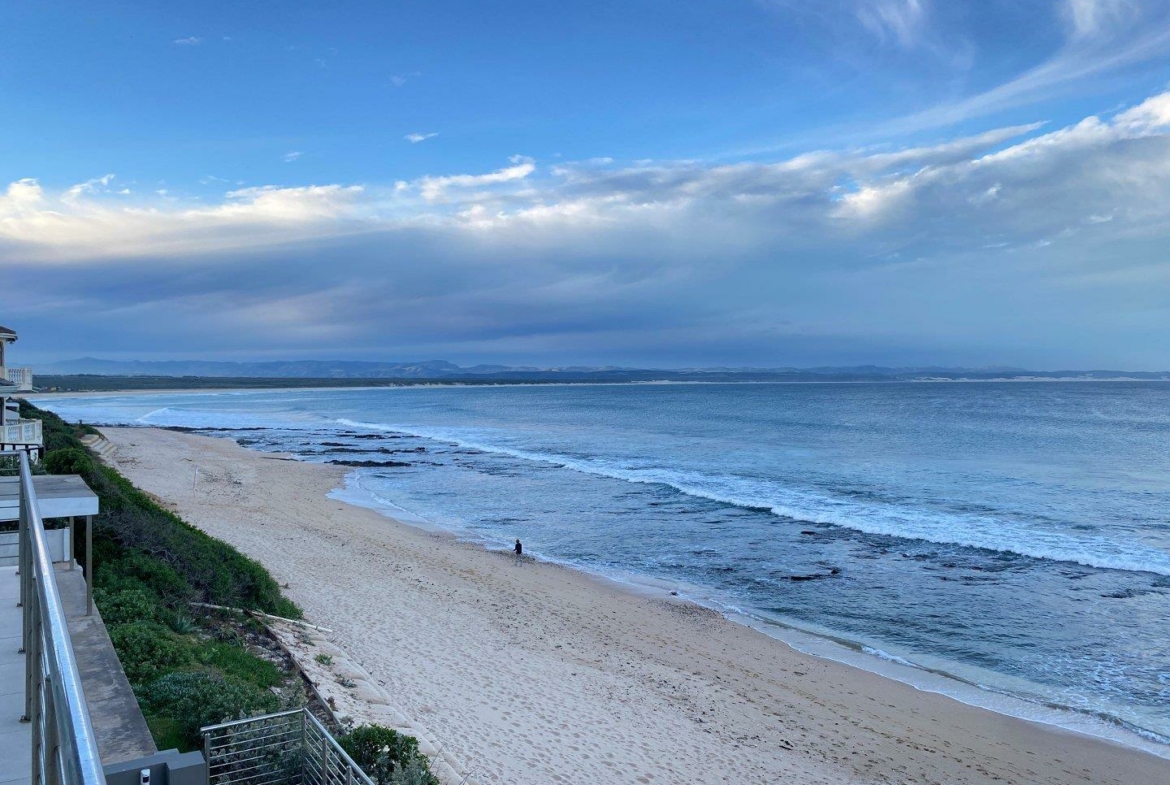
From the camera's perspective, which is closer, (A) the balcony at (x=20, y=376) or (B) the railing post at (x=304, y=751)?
(B) the railing post at (x=304, y=751)

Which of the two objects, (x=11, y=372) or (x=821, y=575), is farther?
(x=11, y=372)

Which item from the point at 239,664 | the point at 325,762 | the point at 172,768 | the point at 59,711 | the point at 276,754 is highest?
the point at 59,711

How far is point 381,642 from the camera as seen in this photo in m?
13.4

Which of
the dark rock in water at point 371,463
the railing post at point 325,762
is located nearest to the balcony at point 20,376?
the dark rock in water at point 371,463

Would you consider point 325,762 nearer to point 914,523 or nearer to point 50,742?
point 50,742

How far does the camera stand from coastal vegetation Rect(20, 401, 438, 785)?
722cm

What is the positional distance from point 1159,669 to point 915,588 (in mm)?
5778

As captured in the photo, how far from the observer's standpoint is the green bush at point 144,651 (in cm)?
782

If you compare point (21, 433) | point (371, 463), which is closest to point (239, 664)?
point (21, 433)

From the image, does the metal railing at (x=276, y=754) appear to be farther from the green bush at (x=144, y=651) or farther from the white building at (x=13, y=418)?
the white building at (x=13, y=418)

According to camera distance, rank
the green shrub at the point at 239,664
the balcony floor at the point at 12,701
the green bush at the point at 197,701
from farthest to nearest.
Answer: the green shrub at the point at 239,664 < the green bush at the point at 197,701 < the balcony floor at the point at 12,701

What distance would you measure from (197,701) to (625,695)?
→ 7147 mm

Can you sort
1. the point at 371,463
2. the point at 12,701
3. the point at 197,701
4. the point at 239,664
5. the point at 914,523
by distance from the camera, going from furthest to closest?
the point at 371,463 → the point at 914,523 → the point at 239,664 → the point at 197,701 → the point at 12,701

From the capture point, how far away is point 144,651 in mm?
8203
